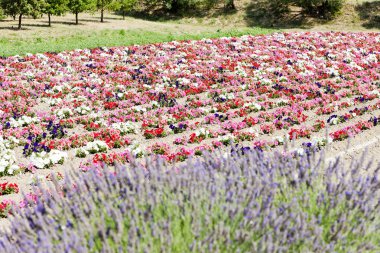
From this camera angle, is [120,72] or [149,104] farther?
[120,72]

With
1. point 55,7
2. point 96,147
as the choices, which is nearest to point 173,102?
point 96,147

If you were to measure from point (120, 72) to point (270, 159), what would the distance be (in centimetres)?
1478

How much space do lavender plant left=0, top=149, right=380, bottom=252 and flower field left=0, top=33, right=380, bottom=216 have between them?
162cm

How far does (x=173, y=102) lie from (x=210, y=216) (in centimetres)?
1129

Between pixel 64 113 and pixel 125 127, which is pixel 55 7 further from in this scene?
pixel 125 127

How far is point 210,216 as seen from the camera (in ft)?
14.2

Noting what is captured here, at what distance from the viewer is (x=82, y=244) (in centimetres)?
400

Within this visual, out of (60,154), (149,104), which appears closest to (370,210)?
(60,154)

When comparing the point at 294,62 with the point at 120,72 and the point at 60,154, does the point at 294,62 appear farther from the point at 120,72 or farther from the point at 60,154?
the point at 60,154

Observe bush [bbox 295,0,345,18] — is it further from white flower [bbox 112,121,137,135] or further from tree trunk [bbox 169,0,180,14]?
white flower [bbox 112,121,137,135]

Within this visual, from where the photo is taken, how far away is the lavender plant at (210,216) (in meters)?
3.95

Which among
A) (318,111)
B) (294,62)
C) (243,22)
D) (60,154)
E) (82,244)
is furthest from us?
(243,22)

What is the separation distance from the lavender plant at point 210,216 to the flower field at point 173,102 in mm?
1622

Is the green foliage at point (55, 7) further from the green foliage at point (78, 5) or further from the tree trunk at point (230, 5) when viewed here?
the tree trunk at point (230, 5)
